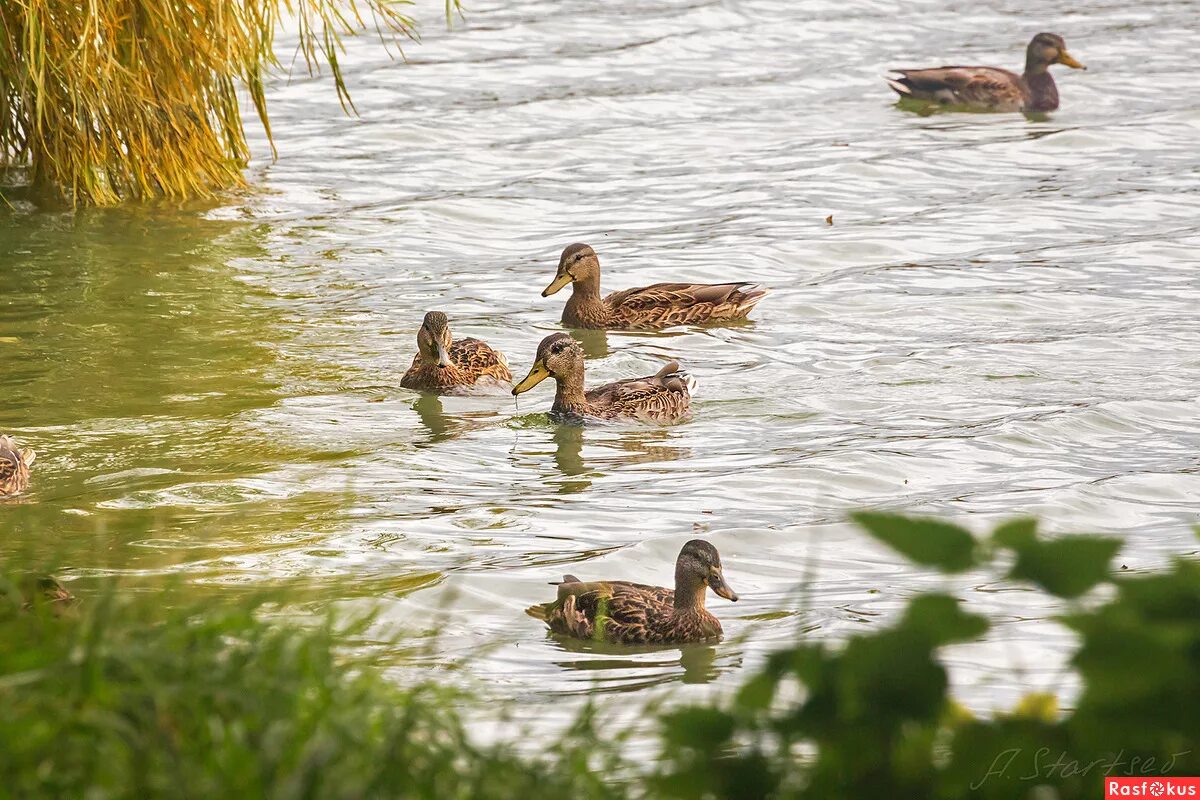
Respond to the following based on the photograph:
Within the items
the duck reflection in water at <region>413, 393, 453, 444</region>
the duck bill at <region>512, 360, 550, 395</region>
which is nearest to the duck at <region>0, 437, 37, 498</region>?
the duck reflection in water at <region>413, 393, 453, 444</region>

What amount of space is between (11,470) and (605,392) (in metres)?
4.07

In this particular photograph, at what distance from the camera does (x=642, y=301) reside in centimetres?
1345

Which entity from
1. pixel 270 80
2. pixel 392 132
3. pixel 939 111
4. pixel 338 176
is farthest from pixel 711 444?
pixel 270 80

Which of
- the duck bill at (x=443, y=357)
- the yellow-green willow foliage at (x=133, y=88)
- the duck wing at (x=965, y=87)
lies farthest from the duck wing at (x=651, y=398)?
the duck wing at (x=965, y=87)

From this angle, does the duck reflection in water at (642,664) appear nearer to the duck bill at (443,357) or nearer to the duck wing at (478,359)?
the duck bill at (443,357)

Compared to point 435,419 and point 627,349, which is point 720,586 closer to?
point 435,419

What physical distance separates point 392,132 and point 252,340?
25.1ft

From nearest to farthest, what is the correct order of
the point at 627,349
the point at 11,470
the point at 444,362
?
1. the point at 11,470
2. the point at 444,362
3. the point at 627,349

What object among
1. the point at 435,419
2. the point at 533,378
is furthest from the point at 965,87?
the point at 435,419

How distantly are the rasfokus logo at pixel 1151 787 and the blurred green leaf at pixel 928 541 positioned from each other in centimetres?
54

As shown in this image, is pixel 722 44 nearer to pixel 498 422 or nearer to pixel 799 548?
pixel 498 422

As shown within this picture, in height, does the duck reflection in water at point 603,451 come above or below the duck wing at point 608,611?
below

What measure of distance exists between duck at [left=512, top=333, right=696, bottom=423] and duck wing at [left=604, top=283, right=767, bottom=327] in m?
1.96

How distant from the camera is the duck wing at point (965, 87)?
20438 mm
